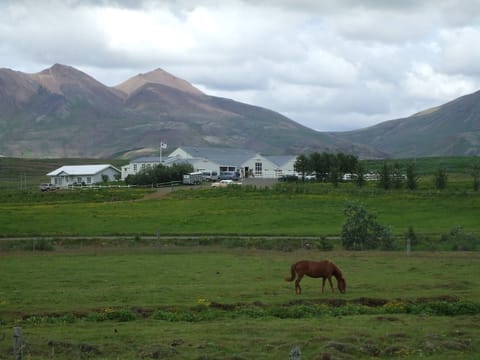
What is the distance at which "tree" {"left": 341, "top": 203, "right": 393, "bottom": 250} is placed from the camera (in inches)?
1946

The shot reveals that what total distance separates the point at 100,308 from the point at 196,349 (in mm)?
6284

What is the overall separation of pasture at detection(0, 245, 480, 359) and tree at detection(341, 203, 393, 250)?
12.9 metres

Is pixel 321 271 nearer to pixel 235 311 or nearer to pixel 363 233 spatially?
pixel 235 311

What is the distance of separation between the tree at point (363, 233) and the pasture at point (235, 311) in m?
12.9

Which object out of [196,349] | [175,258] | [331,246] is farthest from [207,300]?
[331,246]

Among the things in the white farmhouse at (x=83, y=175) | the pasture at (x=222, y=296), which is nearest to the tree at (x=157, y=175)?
the white farmhouse at (x=83, y=175)

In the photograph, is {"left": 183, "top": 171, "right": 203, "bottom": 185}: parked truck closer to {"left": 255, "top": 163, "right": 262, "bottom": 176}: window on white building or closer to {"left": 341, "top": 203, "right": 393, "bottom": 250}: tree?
{"left": 255, "top": 163, "right": 262, "bottom": 176}: window on white building

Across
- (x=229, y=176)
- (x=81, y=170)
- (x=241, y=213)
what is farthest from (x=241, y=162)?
(x=241, y=213)

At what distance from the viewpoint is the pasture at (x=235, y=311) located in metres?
17.0

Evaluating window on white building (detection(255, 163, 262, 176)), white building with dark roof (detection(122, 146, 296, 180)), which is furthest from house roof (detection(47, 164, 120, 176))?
window on white building (detection(255, 163, 262, 176))

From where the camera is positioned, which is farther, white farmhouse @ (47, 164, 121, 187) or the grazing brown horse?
white farmhouse @ (47, 164, 121, 187)

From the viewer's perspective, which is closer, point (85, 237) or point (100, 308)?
point (100, 308)

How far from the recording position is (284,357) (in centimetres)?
1622

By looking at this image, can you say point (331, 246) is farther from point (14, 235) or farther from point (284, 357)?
point (284, 357)
